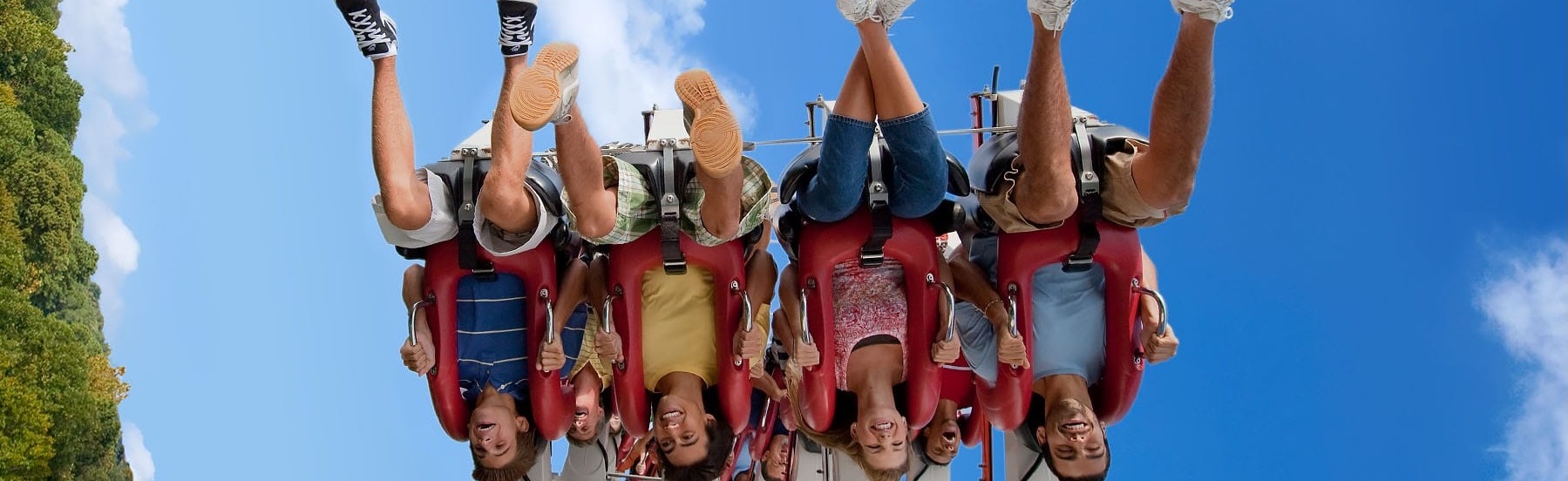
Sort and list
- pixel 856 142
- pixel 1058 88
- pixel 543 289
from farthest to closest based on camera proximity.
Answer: pixel 543 289 < pixel 856 142 < pixel 1058 88

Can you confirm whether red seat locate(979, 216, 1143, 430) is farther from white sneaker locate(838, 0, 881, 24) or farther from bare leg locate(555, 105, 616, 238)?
bare leg locate(555, 105, 616, 238)

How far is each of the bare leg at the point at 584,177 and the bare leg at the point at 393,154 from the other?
14.5 inches

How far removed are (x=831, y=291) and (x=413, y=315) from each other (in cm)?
109

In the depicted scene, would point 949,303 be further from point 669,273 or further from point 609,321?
point 609,321

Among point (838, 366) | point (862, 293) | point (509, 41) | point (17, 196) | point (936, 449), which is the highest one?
point (17, 196)

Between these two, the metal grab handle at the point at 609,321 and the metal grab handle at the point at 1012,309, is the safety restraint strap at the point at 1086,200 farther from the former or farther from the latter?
the metal grab handle at the point at 609,321

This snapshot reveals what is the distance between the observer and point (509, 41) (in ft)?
7.79

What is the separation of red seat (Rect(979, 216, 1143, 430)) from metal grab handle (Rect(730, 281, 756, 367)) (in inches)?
25.0

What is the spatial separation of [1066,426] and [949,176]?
0.71m

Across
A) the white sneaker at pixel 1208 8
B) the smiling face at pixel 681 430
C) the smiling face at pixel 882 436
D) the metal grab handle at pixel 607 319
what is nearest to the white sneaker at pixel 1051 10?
the white sneaker at pixel 1208 8

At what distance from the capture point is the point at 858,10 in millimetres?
2111

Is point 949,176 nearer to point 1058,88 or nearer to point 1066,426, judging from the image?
point 1058,88

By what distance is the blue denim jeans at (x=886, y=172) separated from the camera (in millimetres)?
2348

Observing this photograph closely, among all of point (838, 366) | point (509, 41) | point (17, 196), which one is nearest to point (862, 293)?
point (838, 366)
